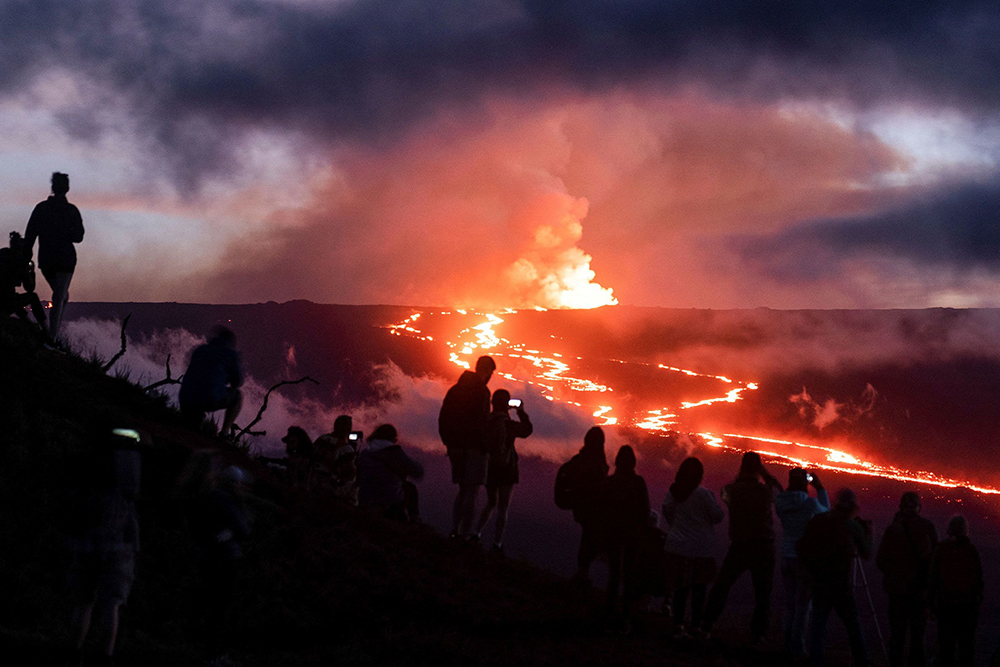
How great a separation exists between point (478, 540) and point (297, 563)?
2795 millimetres

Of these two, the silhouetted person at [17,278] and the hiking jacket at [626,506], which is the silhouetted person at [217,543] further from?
the silhouetted person at [17,278]

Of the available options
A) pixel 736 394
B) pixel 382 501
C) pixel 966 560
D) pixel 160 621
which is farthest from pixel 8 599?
pixel 736 394

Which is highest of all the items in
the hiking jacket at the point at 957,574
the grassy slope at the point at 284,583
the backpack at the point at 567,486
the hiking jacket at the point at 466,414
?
the hiking jacket at the point at 466,414

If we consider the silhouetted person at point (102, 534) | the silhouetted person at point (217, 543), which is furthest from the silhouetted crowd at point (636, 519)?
the silhouetted person at point (102, 534)

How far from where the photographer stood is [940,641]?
12789 mm

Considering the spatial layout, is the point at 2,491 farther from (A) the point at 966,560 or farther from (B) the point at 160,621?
(A) the point at 966,560

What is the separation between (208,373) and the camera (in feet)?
40.6

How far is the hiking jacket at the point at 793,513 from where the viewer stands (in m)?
12.4

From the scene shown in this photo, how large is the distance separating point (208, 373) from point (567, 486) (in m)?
4.66

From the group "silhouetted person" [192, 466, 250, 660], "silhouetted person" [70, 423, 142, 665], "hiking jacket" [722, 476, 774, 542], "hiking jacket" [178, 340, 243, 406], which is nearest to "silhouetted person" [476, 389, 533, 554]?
"hiking jacket" [722, 476, 774, 542]

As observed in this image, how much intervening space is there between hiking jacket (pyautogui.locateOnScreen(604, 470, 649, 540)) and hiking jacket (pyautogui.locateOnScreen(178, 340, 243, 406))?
479cm

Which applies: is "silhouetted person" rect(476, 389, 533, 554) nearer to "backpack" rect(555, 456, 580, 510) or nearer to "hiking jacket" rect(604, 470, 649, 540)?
"backpack" rect(555, 456, 580, 510)

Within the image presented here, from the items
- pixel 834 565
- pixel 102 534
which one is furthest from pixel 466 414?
pixel 102 534

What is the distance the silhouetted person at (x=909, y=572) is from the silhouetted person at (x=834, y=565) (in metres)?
1.01
